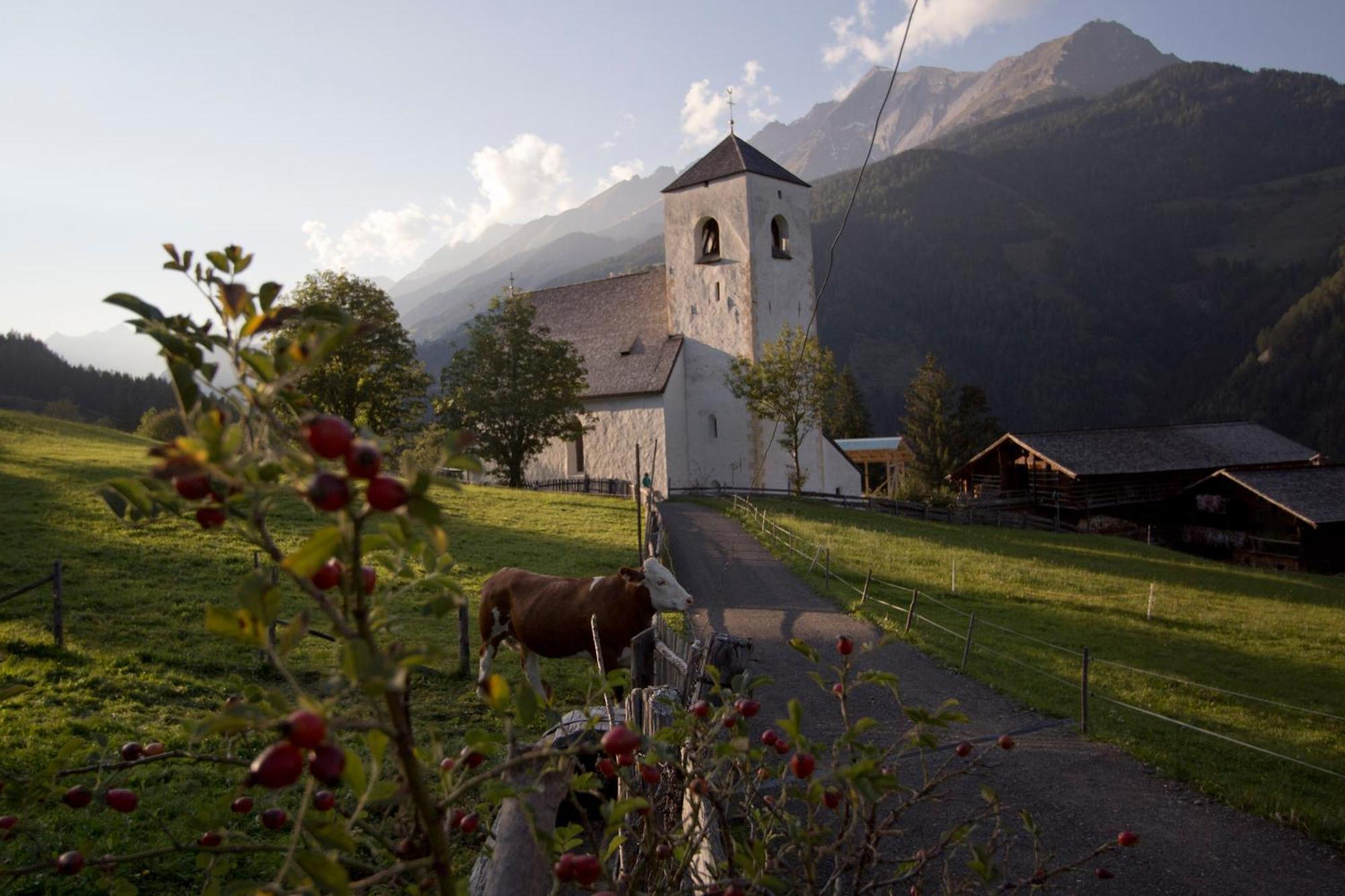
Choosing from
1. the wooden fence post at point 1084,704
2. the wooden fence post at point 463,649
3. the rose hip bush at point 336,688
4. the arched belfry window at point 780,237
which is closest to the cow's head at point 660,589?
the wooden fence post at point 463,649

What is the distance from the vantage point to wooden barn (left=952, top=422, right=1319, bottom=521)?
43406mm

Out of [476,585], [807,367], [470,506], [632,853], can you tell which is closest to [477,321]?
[470,506]

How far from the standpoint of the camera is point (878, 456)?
78.6m

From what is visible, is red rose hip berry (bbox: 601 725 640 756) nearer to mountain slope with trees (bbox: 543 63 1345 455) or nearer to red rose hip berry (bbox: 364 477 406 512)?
red rose hip berry (bbox: 364 477 406 512)

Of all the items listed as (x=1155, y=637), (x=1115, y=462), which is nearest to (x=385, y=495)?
(x=1155, y=637)

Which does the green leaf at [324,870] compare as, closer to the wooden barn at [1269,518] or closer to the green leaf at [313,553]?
the green leaf at [313,553]

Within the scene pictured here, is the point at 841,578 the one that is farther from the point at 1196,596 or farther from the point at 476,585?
the point at 1196,596

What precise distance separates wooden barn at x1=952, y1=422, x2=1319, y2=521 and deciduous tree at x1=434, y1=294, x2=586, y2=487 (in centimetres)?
2551

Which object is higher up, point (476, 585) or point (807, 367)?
point (807, 367)

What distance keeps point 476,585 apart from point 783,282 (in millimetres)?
27715

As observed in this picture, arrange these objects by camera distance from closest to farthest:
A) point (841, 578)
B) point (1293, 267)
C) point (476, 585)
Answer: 1. point (476, 585)
2. point (841, 578)
3. point (1293, 267)

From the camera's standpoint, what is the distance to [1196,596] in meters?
22.9

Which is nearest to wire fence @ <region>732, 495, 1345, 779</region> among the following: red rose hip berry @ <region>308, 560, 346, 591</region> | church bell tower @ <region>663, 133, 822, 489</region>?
red rose hip berry @ <region>308, 560, 346, 591</region>

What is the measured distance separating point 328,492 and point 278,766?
1.15 ft
